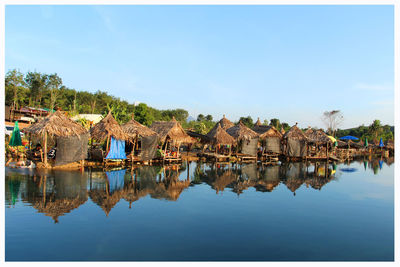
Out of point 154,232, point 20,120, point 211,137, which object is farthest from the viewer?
point 20,120

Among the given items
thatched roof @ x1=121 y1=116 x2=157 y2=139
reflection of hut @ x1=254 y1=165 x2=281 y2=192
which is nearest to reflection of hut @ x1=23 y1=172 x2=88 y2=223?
thatched roof @ x1=121 y1=116 x2=157 y2=139

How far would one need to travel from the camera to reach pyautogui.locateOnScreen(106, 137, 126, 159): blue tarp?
60.4 ft

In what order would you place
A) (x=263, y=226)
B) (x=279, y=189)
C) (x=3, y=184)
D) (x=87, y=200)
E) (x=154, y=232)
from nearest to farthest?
(x=154, y=232) < (x=263, y=226) < (x=87, y=200) < (x=3, y=184) < (x=279, y=189)

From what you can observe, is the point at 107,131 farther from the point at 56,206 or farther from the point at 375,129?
the point at 375,129

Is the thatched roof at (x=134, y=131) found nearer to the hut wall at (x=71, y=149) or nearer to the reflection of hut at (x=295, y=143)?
the hut wall at (x=71, y=149)

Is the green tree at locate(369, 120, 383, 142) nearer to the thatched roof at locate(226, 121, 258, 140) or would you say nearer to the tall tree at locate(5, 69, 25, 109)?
the thatched roof at locate(226, 121, 258, 140)

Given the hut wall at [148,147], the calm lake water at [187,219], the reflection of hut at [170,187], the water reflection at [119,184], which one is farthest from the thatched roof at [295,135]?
the reflection of hut at [170,187]

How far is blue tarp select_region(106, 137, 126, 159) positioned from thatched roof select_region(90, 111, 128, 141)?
1.31ft

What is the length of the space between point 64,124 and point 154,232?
35.8ft

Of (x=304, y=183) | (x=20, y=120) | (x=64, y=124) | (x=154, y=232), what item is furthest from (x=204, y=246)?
(x=20, y=120)

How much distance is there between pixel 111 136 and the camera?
1844 cm

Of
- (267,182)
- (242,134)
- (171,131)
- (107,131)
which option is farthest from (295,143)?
(107,131)
